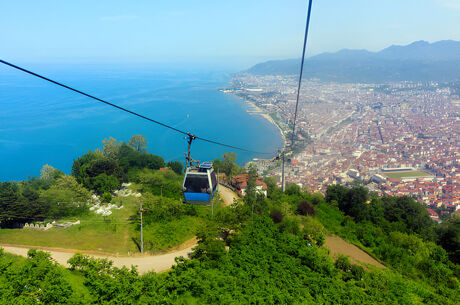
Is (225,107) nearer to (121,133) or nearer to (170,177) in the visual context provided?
(121,133)

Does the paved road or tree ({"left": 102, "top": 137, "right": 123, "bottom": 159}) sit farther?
tree ({"left": 102, "top": 137, "right": 123, "bottom": 159})

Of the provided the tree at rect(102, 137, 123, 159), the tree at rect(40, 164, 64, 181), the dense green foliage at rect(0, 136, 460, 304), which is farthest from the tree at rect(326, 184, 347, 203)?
the tree at rect(40, 164, 64, 181)

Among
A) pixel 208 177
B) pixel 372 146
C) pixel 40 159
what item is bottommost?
pixel 40 159

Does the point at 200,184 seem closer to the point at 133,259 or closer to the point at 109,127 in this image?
the point at 133,259

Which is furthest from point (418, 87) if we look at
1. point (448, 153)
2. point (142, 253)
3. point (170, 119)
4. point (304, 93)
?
point (142, 253)

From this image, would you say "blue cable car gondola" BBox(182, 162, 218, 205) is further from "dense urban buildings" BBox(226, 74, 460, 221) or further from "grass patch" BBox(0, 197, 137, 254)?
"dense urban buildings" BBox(226, 74, 460, 221)

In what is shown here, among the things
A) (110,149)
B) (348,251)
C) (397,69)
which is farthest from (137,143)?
(397,69)

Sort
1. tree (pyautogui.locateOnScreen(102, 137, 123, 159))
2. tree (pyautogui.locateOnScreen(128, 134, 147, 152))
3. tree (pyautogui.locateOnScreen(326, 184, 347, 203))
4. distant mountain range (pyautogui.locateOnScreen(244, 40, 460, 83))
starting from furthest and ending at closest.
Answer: distant mountain range (pyautogui.locateOnScreen(244, 40, 460, 83)), tree (pyautogui.locateOnScreen(128, 134, 147, 152)), tree (pyautogui.locateOnScreen(102, 137, 123, 159)), tree (pyautogui.locateOnScreen(326, 184, 347, 203))
